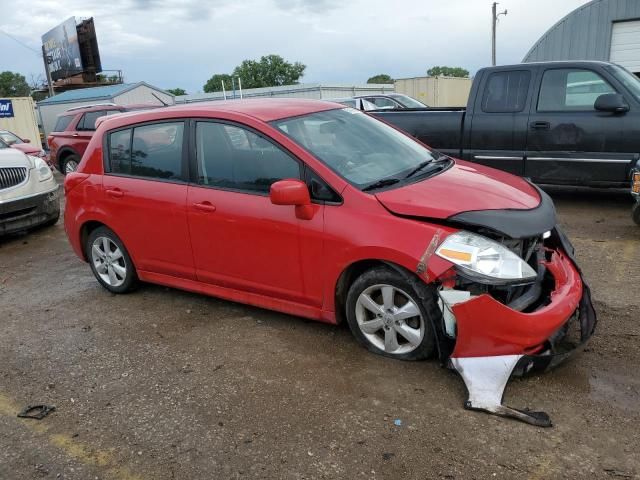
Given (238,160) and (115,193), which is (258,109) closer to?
(238,160)

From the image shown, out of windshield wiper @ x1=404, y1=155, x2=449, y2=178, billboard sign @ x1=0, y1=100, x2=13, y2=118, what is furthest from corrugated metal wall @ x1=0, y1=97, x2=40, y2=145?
windshield wiper @ x1=404, y1=155, x2=449, y2=178

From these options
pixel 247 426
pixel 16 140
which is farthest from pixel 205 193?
pixel 16 140

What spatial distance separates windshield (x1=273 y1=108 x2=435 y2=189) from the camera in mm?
3748

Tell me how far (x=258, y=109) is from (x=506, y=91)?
4463mm

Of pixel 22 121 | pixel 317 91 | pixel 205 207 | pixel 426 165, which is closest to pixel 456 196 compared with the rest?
pixel 426 165

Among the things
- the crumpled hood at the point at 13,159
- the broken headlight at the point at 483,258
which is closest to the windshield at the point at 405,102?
the crumpled hood at the point at 13,159

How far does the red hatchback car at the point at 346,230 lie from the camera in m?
3.10

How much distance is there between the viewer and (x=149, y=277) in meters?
4.80

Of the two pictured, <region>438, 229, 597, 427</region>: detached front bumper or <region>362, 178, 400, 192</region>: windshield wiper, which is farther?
<region>362, 178, 400, 192</region>: windshield wiper

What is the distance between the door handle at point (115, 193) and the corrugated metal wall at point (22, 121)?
64.0 ft

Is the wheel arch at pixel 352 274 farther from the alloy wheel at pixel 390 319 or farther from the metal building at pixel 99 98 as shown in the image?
the metal building at pixel 99 98

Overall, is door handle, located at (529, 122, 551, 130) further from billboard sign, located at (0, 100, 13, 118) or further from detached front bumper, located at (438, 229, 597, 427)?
billboard sign, located at (0, 100, 13, 118)

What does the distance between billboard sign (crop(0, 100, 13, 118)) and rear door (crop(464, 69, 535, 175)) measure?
19.6 m

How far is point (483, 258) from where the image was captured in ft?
10.2
